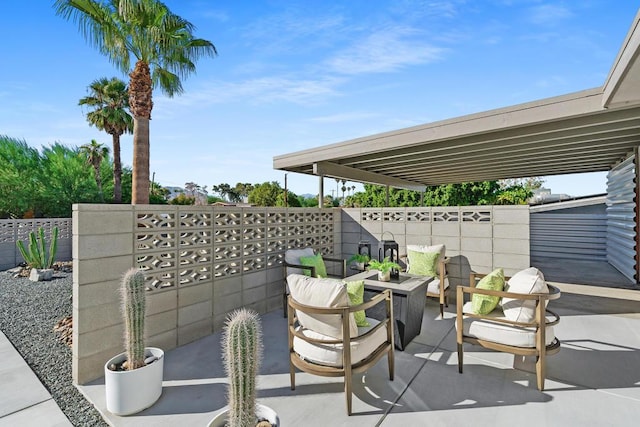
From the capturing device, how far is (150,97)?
6852mm

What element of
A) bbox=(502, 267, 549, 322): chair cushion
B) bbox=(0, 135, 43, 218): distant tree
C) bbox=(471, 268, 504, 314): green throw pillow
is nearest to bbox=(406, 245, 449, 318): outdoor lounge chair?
bbox=(471, 268, 504, 314): green throw pillow

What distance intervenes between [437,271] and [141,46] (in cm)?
753

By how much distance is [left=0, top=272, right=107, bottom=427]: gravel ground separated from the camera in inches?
99.5

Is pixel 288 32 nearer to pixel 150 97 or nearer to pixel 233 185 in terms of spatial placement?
pixel 150 97

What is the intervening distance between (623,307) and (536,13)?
5.25 m

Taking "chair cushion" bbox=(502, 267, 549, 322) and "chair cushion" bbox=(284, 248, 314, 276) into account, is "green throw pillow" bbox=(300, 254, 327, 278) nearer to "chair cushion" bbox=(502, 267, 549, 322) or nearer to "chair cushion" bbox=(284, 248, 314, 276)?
"chair cushion" bbox=(284, 248, 314, 276)

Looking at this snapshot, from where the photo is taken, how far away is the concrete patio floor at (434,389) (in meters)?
2.31

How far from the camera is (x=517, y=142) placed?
533 centimetres

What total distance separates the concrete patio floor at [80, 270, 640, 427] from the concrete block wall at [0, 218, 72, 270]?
9648 mm

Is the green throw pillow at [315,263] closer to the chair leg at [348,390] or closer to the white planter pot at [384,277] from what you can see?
the white planter pot at [384,277]

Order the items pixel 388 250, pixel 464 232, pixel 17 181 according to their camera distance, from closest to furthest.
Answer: pixel 464 232, pixel 388 250, pixel 17 181

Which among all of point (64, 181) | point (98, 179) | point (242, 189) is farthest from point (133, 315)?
point (242, 189)

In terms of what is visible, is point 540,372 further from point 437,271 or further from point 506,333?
point 437,271

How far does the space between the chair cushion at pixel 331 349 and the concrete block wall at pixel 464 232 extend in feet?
10.9
